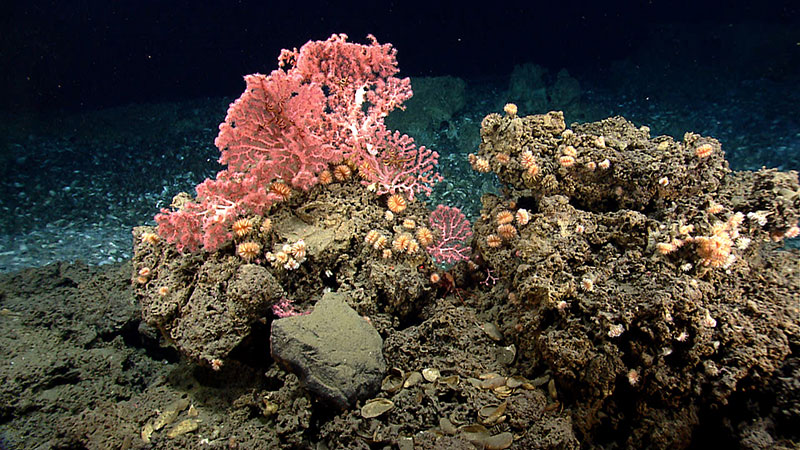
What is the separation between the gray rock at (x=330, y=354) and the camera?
2.51 meters

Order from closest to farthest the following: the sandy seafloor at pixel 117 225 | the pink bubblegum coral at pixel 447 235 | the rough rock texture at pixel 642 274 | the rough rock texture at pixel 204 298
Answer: the rough rock texture at pixel 642 274, the rough rock texture at pixel 204 298, the sandy seafloor at pixel 117 225, the pink bubblegum coral at pixel 447 235

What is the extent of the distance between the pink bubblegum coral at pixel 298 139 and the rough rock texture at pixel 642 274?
1.01 meters

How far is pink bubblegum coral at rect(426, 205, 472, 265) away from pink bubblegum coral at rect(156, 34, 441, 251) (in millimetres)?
358

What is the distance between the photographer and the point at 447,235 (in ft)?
12.4

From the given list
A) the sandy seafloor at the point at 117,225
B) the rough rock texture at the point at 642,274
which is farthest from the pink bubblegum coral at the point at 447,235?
the sandy seafloor at the point at 117,225

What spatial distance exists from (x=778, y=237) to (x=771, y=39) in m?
17.2

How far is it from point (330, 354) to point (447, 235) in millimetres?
1651

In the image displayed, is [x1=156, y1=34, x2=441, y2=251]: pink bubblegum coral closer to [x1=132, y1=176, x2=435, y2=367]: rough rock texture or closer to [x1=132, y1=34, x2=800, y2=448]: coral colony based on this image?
[x1=132, y1=34, x2=800, y2=448]: coral colony

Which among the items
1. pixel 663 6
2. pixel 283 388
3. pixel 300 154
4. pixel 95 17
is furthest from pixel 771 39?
pixel 95 17

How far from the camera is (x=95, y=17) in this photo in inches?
481

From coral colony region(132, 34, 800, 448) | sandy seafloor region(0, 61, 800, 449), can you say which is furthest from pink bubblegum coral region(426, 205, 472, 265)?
sandy seafloor region(0, 61, 800, 449)

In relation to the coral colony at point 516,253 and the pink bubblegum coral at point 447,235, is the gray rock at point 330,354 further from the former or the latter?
the pink bubblegum coral at point 447,235

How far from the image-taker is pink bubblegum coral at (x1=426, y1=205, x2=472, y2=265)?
3.60m

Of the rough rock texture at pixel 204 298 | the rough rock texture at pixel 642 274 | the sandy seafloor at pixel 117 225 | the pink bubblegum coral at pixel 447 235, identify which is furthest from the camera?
the pink bubblegum coral at pixel 447 235
